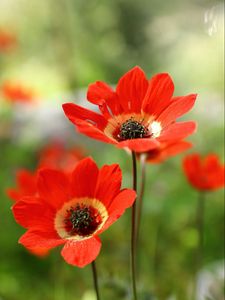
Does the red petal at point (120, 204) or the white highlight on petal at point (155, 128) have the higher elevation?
the white highlight on petal at point (155, 128)

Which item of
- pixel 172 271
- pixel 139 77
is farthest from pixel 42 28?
pixel 139 77

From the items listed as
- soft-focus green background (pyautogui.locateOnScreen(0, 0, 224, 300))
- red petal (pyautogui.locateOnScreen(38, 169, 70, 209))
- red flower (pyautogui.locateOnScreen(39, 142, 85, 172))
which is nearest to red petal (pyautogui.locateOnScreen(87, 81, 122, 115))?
red petal (pyautogui.locateOnScreen(38, 169, 70, 209))

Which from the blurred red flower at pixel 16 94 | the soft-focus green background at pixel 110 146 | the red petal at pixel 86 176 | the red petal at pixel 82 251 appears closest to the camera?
the red petal at pixel 82 251

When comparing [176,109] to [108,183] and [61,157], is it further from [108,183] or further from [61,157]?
[61,157]

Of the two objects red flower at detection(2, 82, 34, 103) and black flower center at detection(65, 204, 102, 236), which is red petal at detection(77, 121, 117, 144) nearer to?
black flower center at detection(65, 204, 102, 236)

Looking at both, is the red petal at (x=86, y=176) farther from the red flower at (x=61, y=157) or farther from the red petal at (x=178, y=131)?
the red flower at (x=61, y=157)

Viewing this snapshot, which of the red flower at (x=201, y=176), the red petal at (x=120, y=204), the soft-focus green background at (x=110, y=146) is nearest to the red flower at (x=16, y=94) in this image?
the soft-focus green background at (x=110, y=146)

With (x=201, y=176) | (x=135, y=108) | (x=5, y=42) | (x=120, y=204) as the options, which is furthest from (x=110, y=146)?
(x=120, y=204)
